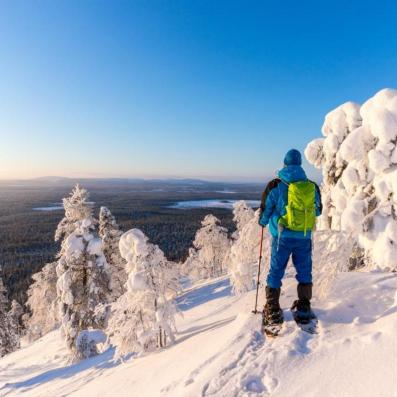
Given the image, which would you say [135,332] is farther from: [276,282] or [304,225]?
[304,225]

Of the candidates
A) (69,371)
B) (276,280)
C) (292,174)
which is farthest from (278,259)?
(69,371)

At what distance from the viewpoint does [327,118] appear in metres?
9.39

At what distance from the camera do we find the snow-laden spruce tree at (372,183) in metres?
6.51

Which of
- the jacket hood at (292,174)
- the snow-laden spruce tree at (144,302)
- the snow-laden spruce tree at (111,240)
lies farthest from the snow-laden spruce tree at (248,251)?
the snow-laden spruce tree at (111,240)

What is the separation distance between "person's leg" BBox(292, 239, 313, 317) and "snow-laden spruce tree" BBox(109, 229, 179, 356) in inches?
223

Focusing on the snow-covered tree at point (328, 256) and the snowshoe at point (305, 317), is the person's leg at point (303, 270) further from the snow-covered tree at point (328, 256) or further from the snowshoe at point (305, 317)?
the snow-covered tree at point (328, 256)

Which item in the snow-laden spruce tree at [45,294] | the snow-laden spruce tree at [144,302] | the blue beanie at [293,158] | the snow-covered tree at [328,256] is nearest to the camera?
the blue beanie at [293,158]

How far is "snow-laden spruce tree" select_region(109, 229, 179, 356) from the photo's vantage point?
372 inches

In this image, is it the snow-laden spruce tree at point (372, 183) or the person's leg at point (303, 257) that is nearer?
the person's leg at point (303, 257)

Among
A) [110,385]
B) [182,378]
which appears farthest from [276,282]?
[110,385]

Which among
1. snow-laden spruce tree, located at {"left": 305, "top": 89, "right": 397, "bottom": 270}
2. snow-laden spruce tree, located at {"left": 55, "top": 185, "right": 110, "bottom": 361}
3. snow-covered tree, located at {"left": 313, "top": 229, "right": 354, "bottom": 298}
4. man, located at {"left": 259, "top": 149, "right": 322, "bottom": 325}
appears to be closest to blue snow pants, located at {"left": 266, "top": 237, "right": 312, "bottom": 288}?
man, located at {"left": 259, "top": 149, "right": 322, "bottom": 325}

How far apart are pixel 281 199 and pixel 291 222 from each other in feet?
1.34

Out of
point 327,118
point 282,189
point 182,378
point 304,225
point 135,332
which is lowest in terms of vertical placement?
point 135,332

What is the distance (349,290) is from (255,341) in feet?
7.41
